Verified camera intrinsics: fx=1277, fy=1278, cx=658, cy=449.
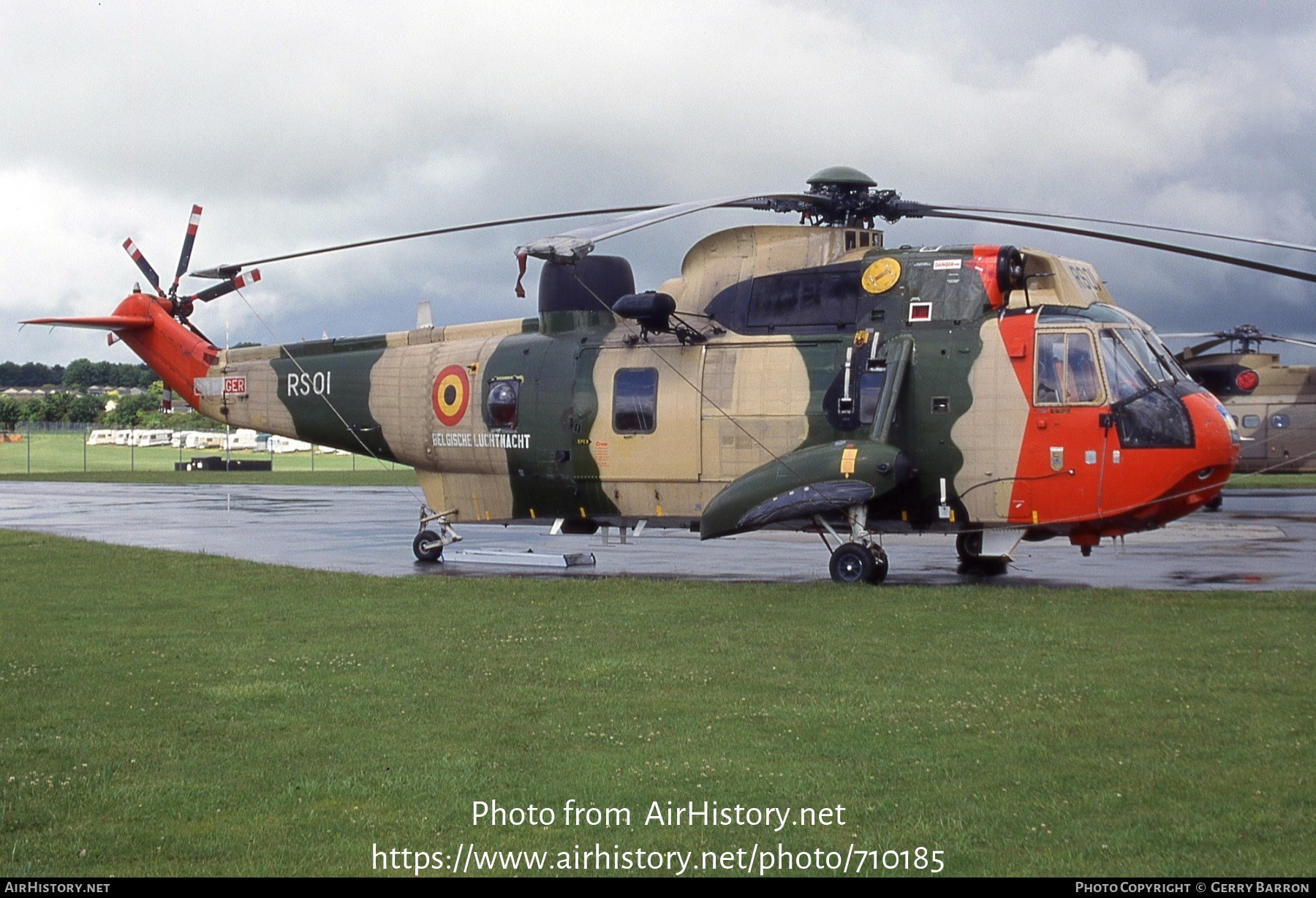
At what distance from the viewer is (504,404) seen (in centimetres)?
2156

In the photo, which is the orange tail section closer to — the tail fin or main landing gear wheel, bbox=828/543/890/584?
the tail fin

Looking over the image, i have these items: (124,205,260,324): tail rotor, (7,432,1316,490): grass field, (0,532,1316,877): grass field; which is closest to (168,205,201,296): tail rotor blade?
(124,205,260,324): tail rotor

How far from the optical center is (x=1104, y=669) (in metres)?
11.2

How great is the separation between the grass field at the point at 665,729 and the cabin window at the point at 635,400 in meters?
4.96

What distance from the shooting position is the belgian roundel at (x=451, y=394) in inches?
872

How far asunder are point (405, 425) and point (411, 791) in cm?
1583

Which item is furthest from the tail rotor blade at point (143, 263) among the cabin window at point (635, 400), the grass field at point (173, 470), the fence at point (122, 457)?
the fence at point (122, 457)

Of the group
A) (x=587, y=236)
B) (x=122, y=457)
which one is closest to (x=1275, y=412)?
(x=587, y=236)

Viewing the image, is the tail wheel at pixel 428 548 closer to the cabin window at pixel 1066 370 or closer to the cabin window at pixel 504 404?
the cabin window at pixel 504 404

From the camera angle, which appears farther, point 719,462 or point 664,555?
point 664,555

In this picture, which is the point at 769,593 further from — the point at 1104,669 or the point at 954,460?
the point at 1104,669

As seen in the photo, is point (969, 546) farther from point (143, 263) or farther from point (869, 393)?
point (143, 263)

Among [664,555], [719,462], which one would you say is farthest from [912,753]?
[664,555]

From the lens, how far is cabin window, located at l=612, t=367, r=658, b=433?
2008 cm
